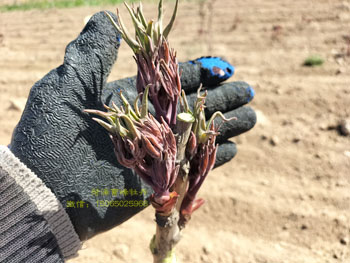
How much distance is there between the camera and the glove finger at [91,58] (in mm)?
1697

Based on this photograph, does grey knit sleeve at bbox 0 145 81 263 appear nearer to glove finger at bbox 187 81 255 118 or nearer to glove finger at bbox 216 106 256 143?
glove finger at bbox 187 81 255 118

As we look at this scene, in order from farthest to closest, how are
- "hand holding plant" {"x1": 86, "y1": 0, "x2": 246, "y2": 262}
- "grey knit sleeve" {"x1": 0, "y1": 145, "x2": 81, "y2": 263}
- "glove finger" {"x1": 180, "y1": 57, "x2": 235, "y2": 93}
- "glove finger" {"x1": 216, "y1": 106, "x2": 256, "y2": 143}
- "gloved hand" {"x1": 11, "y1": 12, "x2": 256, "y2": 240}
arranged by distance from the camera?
1. "glove finger" {"x1": 216, "y1": 106, "x2": 256, "y2": 143}
2. "glove finger" {"x1": 180, "y1": 57, "x2": 235, "y2": 93}
3. "gloved hand" {"x1": 11, "y1": 12, "x2": 256, "y2": 240}
4. "grey knit sleeve" {"x1": 0, "y1": 145, "x2": 81, "y2": 263}
5. "hand holding plant" {"x1": 86, "y1": 0, "x2": 246, "y2": 262}

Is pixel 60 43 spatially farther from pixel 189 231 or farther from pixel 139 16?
pixel 139 16

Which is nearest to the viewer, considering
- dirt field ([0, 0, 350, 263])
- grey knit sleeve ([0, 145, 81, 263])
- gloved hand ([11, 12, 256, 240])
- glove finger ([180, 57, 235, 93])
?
grey knit sleeve ([0, 145, 81, 263])

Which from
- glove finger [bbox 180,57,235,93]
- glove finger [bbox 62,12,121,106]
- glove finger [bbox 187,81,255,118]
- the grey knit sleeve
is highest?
glove finger [bbox 62,12,121,106]

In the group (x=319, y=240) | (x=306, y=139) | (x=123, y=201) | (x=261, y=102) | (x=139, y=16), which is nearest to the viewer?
(x=139, y=16)

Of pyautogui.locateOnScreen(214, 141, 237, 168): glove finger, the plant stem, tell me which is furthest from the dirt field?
the plant stem

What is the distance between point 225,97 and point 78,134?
37.1 inches

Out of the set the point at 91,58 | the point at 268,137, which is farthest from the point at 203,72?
the point at 268,137

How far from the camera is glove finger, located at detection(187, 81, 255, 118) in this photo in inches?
83.1

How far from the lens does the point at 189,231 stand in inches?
107

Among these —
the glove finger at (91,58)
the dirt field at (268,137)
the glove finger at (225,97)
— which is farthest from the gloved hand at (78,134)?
the dirt field at (268,137)

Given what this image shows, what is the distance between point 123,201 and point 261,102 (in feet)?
7.80

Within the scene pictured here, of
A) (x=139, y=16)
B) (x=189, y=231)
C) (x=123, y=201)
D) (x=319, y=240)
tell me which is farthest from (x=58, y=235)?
(x=319, y=240)
